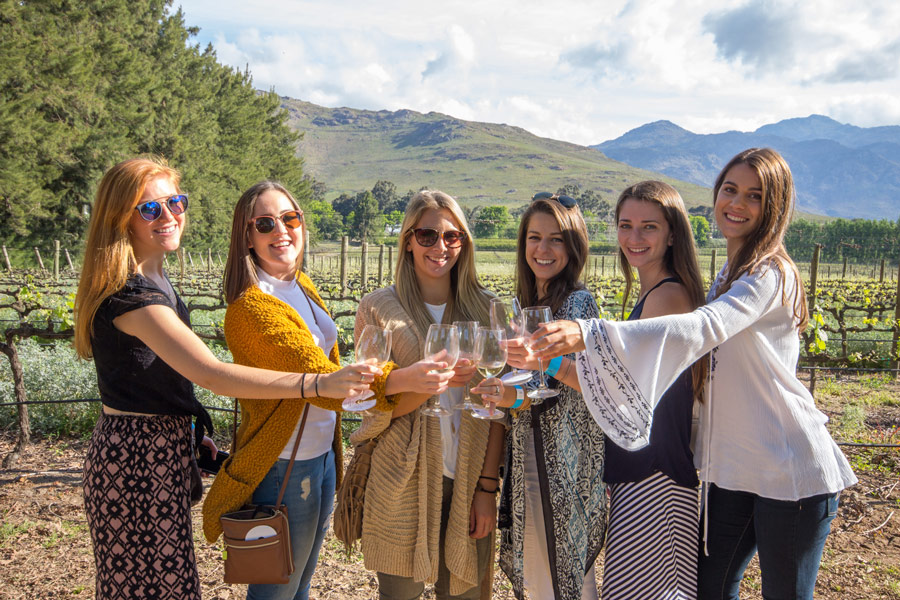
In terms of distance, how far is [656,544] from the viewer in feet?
6.72

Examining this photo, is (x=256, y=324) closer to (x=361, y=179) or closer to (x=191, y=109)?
(x=191, y=109)

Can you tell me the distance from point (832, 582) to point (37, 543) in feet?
15.7

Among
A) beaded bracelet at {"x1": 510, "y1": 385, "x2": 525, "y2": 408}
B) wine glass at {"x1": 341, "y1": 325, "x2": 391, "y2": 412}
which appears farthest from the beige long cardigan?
wine glass at {"x1": 341, "y1": 325, "x2": 391, "y2": 412}

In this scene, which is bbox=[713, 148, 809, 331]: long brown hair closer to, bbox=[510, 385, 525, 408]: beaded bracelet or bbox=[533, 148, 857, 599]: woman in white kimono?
bbox=[533, 148, 857, 599]: woman in white kimono

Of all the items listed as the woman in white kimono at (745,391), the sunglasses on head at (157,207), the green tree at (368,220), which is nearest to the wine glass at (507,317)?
the woman in white kimono at (745,391)

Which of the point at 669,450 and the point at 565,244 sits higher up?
the point at 565,244

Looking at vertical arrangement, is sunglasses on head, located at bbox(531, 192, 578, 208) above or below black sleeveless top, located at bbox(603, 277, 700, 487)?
above

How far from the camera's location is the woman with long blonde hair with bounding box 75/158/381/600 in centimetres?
186

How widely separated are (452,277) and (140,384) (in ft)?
3.79

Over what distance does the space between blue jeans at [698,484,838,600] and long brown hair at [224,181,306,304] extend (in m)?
1.69

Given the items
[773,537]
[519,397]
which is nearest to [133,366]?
[519,397]

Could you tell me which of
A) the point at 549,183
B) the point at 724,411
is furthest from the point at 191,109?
the point at 549,183

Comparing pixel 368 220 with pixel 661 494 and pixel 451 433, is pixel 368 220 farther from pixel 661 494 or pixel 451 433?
pixel 661 494

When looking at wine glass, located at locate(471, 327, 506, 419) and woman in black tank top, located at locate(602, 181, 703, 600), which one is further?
woman in black tank top, located at locate(602, 181, 703, 600)
